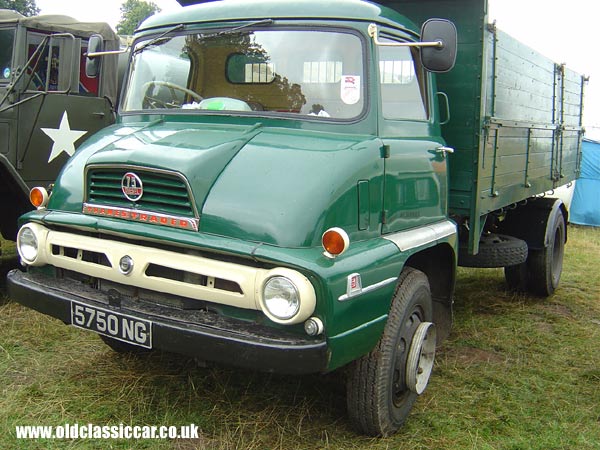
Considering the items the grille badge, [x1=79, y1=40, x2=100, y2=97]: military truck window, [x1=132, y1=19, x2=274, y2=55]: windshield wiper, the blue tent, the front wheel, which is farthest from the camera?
the blue tent

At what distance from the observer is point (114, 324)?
3.01 m

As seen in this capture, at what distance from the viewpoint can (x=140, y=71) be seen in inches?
156

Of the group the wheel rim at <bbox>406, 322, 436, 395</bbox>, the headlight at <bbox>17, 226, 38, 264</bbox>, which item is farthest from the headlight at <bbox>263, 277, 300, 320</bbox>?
the headlight at <bbox>17, 226, 38, 264</bbox>

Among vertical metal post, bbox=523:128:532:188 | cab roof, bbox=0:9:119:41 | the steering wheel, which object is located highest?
cab roof, bbox=0:9:119:41

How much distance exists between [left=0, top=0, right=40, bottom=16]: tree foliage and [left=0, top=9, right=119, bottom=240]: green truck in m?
26.4

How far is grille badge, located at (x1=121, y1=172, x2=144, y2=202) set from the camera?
308 centimetres

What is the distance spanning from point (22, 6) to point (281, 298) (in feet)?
108

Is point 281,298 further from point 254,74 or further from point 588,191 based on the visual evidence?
point 588,191

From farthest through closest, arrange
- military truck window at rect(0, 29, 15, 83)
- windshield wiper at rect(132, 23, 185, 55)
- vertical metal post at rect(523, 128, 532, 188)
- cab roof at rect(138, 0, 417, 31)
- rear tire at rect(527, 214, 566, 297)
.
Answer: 1. rear tire at rect(527, 214, 566, 297)
2. military truck window at rect(0, 29, 15, 83)
3. vertical metal post at rect(523, 128, 532, 188)
4. windshield wiper at rect(132, 23, 185, 55)
5. cab roof at rect(138, 0, 417, 31)

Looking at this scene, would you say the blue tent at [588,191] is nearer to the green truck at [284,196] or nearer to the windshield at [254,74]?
the green truck at [284,196]

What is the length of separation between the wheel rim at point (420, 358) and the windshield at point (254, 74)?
A: 1264 mm

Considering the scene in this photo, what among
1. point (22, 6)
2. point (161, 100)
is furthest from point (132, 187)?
point (22, 6)

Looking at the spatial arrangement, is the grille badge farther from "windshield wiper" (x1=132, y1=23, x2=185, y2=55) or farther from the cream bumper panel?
"windshield wiper" (x1=132, y1=23, x2=185, y2=55)

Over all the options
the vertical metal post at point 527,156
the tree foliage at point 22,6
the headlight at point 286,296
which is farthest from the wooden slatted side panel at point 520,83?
the tree foliage at point 22,6
